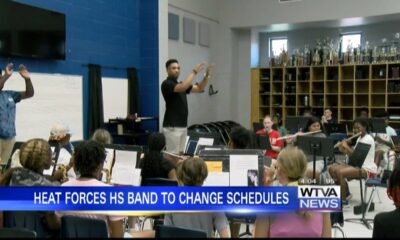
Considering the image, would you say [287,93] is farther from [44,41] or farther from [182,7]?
[44,41]

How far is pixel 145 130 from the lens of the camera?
909 cm

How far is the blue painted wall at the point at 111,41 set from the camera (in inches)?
288

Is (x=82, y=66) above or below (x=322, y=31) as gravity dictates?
below

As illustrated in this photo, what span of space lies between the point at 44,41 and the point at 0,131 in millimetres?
1757

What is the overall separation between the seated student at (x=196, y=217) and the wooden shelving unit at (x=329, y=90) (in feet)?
28.2

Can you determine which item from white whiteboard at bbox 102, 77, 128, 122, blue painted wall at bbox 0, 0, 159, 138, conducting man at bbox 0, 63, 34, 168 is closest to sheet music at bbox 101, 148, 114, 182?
conducting man at bbox 0, 63, 34, 168

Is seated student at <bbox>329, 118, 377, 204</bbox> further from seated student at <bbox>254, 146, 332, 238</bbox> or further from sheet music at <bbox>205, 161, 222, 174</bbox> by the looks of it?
seated student at <bbox>254, 146, 332, 238</bbox>

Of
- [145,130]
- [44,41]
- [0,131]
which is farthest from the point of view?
[145,130]

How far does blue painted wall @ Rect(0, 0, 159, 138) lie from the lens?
7.32m

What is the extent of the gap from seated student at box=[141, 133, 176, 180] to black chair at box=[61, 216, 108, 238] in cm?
145

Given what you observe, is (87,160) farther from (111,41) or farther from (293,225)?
(111,41)

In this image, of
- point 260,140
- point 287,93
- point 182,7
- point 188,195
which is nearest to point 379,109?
point 287,93

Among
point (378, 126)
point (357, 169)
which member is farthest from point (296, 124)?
point (357, 169)

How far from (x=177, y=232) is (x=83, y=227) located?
59cm
